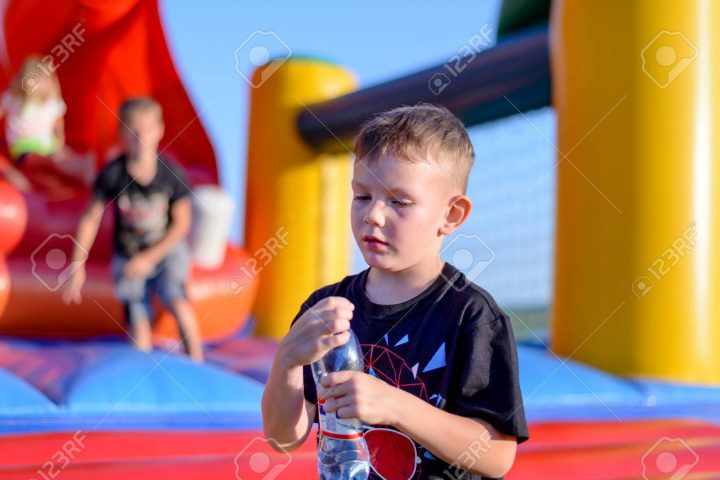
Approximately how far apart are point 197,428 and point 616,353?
1306 mm

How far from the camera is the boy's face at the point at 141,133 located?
2666 mm

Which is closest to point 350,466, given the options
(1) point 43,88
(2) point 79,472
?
(2) point 79,472

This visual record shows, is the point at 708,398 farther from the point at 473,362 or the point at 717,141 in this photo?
the point at 473,362

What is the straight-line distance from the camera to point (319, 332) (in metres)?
0.86

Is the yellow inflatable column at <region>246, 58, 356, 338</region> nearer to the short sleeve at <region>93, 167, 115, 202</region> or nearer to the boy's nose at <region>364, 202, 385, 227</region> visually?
the short sleeve at <region>93, 167, 115, 202</region>

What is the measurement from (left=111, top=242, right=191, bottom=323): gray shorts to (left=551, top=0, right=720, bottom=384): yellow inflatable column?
1.36 meters

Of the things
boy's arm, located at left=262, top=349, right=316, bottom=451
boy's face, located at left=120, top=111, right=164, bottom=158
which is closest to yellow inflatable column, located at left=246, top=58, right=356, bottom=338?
boy's face, located at left=120, top=111, right=164, bottom=158

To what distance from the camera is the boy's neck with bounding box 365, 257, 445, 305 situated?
1.00 m

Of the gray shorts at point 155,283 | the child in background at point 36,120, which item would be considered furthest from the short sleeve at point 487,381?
the child in background at point 36,120

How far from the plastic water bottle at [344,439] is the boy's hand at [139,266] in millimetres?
A: 1997

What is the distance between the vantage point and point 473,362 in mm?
917

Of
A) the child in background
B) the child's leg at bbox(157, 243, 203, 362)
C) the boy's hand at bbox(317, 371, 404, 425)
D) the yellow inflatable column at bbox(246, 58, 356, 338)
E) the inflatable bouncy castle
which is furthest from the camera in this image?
the yellow inflatable column at bbox(246, 58, 356, 338)

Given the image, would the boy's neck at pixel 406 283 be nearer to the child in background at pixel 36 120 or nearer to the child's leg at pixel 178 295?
the child's leg at pixel 178 295

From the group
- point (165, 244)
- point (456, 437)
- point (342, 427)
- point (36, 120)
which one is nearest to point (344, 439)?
point (342, 427)
